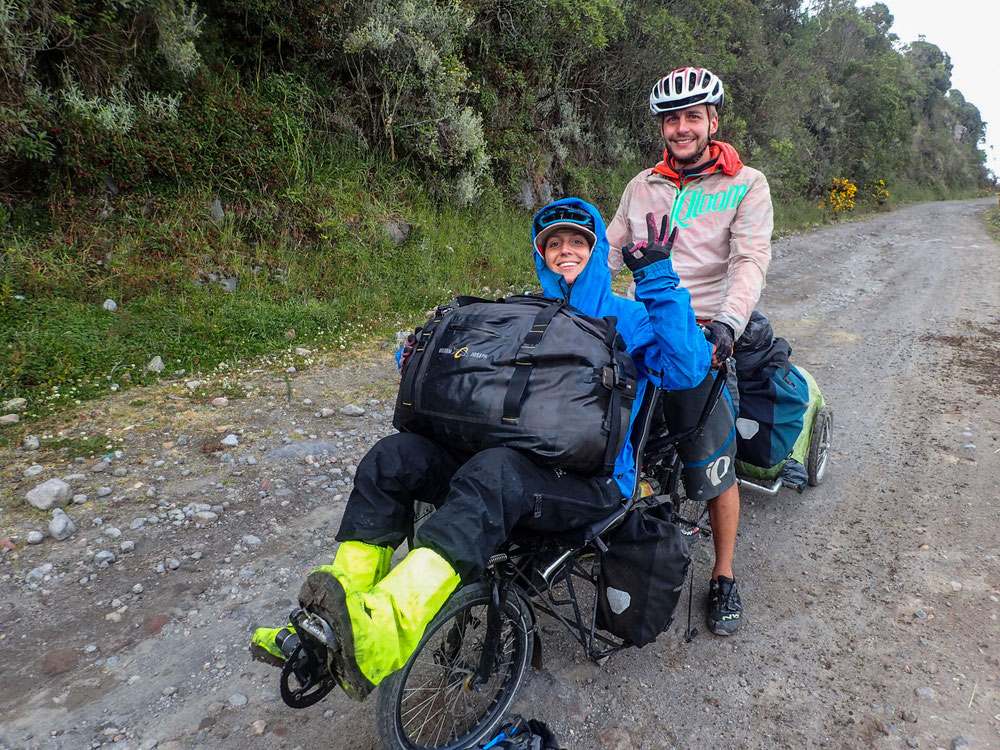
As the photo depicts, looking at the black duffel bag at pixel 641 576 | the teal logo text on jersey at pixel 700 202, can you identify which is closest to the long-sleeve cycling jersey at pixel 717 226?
the teal logo text on jersey at pixel 700 202

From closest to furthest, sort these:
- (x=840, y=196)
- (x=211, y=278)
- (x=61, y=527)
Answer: (x=61, y=527), (x=211, y=278), (x=840, y=196)

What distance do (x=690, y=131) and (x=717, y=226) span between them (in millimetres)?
512

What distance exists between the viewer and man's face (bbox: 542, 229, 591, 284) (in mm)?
2973

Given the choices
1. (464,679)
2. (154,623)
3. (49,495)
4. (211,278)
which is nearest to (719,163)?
(464,679)

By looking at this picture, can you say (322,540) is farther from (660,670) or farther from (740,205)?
(740,205)

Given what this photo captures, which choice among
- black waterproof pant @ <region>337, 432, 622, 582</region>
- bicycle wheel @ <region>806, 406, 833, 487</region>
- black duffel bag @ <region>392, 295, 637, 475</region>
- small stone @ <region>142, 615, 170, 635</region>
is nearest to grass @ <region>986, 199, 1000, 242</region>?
bicycle wheel @ <region>806, 406, 833, 487</region>

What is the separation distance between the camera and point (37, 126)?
575 centimetres

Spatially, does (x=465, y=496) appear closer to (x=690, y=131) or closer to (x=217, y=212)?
(x=690, y=131)

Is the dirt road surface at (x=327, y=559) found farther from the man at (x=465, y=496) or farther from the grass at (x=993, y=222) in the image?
the grass at (x=993, y=222)

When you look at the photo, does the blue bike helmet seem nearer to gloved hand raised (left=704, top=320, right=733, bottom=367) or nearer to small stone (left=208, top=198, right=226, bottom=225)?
gloved hand raised (left=704, top=320, right=733, bottom=367)

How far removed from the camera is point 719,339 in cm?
281

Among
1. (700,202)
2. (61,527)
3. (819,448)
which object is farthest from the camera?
(819,448)

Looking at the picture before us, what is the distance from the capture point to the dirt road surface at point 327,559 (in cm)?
264

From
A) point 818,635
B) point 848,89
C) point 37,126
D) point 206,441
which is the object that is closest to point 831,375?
point 818,635
